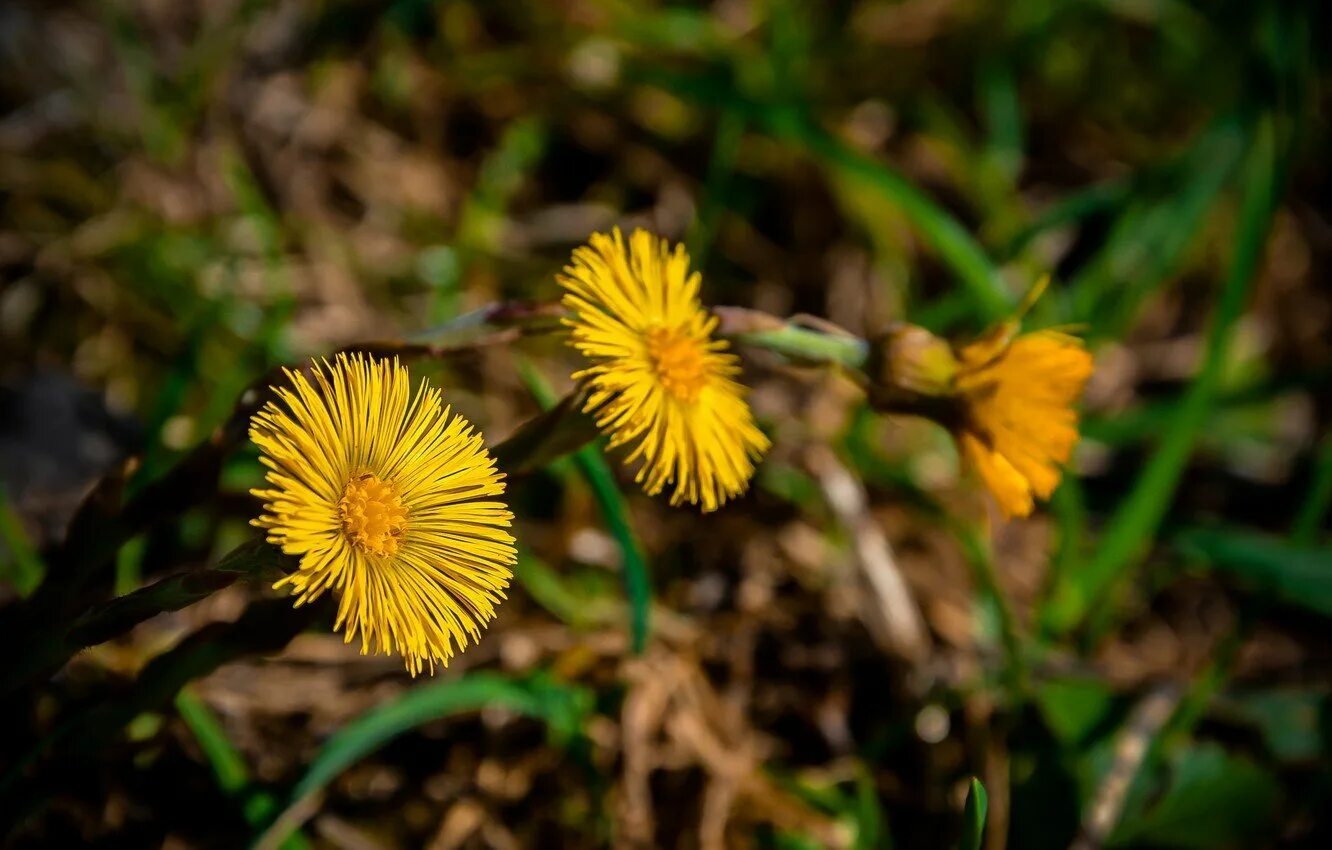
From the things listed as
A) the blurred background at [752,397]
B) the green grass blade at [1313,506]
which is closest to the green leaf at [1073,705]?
the blurred background at [752,397]

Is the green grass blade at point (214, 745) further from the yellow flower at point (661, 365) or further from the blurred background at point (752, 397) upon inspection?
the yellow flower at point (661, 365)

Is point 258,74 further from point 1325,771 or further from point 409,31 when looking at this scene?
point 1325,771

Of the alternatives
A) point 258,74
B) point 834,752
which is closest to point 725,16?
point 258,74

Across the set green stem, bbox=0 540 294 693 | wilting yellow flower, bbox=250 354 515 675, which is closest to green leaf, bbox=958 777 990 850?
wilting yellow flower, bbox=250 354 515 675

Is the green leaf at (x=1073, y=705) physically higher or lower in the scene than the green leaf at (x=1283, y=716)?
higher

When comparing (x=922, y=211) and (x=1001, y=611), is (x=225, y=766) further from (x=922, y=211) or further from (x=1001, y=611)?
(x=922, y=211)

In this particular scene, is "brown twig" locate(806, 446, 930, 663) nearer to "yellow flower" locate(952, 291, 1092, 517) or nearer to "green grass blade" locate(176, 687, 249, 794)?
"yellow flower" locate(952, 291, 1092, 517)
